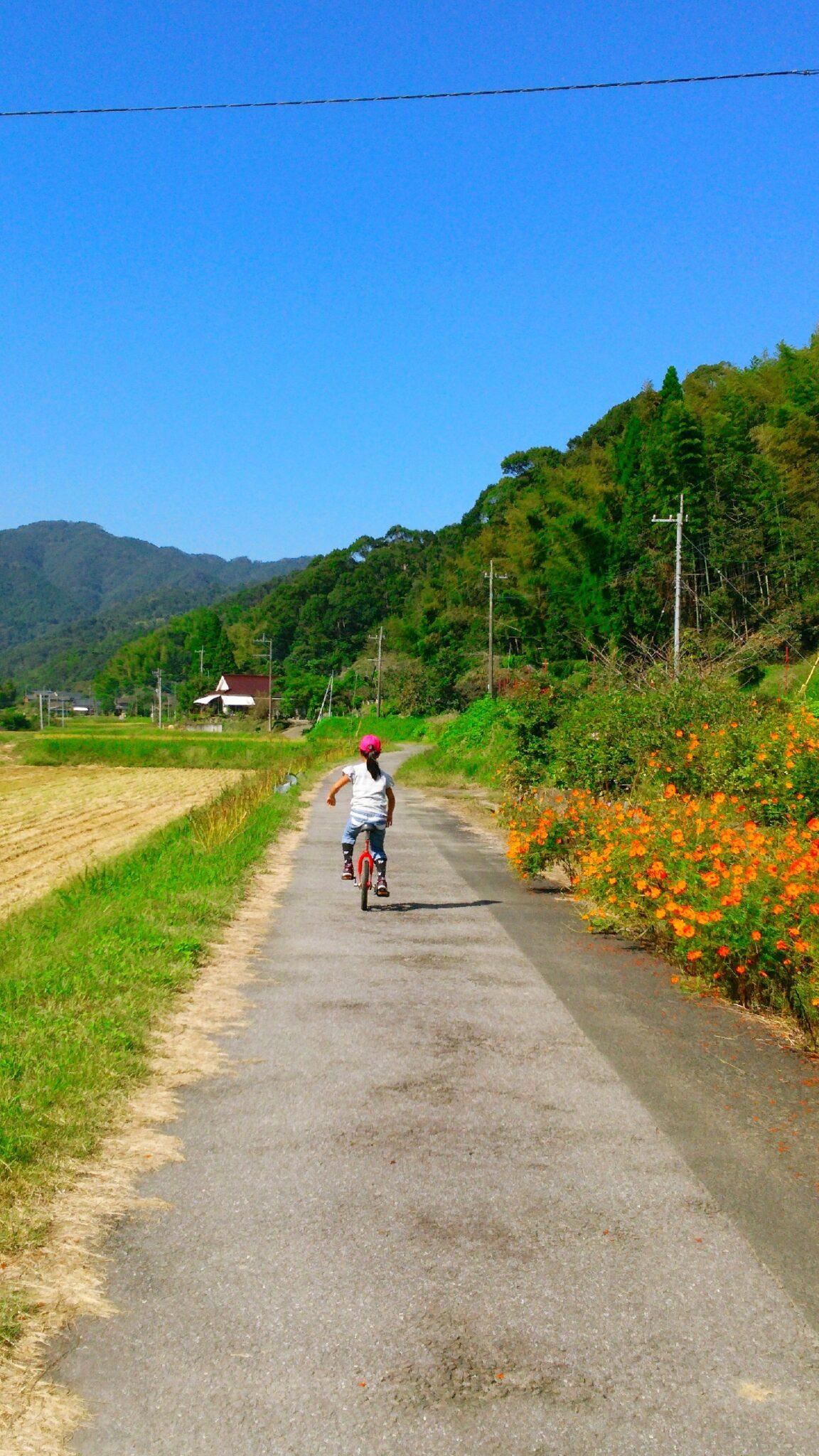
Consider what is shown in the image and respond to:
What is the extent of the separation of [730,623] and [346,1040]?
39.9 metres

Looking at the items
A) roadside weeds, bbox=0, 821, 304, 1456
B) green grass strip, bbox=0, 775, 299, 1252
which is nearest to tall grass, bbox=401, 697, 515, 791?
green grass strip, bbox=0, 775, 299, 1252

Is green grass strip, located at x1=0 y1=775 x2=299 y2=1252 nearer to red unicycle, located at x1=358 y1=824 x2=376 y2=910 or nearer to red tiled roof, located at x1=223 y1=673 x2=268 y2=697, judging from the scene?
red unicycle, located at x1=358 y1=824 x2=376 y2=910

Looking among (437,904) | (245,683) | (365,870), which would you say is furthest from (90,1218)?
(245,683)

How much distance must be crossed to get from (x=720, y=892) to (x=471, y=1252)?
153 inches

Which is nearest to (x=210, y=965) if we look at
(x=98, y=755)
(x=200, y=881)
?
(x=200, y=881)

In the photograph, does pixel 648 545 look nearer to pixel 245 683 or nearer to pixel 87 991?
pixel 87 991

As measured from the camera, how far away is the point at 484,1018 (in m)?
6.84

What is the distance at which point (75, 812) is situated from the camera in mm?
34531

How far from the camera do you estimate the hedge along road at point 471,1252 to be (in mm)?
2893

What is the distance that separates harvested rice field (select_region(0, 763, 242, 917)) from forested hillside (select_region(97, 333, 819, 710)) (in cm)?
1091

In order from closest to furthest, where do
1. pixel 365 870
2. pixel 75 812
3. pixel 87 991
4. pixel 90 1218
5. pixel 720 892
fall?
pixel 90 1218, pixel 87 991, pixel 720 892, pixel 365 870, pixel 75 812

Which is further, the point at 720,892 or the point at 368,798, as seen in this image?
the point at 368,798

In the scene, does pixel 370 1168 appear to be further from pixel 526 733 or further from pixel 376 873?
pixel 526 733

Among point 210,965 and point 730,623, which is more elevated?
point 730,623
